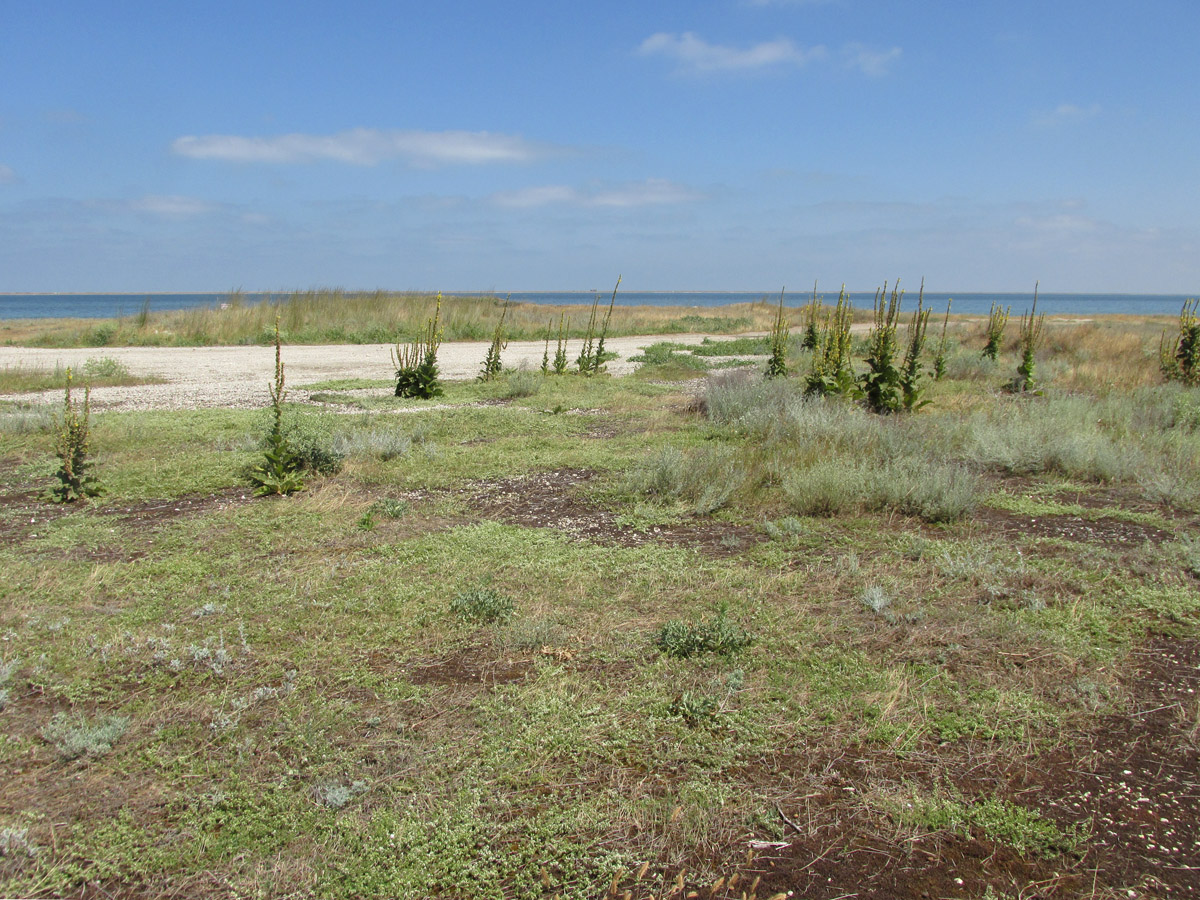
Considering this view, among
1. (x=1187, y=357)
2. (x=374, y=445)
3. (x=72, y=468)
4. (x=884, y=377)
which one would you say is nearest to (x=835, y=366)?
(x=884, y=377)

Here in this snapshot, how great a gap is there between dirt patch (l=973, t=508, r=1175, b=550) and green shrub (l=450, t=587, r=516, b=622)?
355 cm

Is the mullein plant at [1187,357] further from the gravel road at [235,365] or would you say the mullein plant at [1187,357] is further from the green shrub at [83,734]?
the green shrub at [83,734]

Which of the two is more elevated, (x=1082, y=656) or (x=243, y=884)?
(x=1082, y=656)

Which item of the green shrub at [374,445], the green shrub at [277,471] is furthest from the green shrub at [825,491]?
the green shrub at [277,471]

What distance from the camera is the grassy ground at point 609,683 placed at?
2490mm

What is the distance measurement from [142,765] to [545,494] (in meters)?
3.95

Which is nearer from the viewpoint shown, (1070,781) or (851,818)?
(851,818)

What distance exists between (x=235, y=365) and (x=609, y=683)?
1574 centimetres

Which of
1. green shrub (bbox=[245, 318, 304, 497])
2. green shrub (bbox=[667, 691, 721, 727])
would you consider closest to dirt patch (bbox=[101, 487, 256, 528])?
green shrub (bbox=[245, 318, 304, 497])

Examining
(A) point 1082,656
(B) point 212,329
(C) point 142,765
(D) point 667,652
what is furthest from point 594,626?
(B) point 212,329

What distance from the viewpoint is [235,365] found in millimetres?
16891

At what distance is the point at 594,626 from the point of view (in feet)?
13.2

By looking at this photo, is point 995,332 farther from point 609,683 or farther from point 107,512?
point 107,512

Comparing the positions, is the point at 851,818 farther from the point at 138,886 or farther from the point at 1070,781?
the point at 138,886
